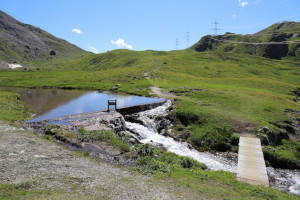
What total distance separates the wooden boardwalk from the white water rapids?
1984 millimetres

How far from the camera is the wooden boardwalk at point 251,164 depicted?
19708 mm

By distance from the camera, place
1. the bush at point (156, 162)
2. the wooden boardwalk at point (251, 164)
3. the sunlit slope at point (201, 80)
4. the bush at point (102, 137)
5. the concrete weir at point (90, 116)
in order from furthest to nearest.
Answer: the sunlit slope at point (201, 80) < the concrete weir at point (90, 116) < the bush at point (102, 137) < the wooden boardwalk at point (251, 164) < the bush at point (156, 162)

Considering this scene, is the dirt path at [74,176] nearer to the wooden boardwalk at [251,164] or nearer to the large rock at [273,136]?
the wooden boardwalk at [251,164]

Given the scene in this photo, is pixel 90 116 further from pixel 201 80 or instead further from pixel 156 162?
pixel 201 80

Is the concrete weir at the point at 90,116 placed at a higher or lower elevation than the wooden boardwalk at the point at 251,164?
higher

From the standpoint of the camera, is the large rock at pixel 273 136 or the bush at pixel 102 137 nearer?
the bush at pixel 102 137

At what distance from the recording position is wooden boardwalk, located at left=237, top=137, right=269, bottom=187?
1971 centimetres

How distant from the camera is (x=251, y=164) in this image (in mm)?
22969

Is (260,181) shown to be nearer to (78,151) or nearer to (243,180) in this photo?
(243,180)

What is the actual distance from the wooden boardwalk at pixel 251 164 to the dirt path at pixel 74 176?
940 centimetres

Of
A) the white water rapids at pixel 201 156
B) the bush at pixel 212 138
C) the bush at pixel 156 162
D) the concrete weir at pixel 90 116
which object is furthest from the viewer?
the concrete weir at pixel 90 116

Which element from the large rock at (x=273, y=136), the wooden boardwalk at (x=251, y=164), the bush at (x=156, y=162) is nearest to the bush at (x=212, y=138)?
the wooden boardwalk at (x=251, y=164)

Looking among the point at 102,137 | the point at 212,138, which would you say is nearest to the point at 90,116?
the point at 102,137

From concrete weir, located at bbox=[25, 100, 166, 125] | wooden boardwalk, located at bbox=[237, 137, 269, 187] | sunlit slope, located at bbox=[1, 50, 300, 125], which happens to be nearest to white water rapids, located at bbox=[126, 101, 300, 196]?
wooden boardwalk, located at bbox=[237, 137, 269, 187]
